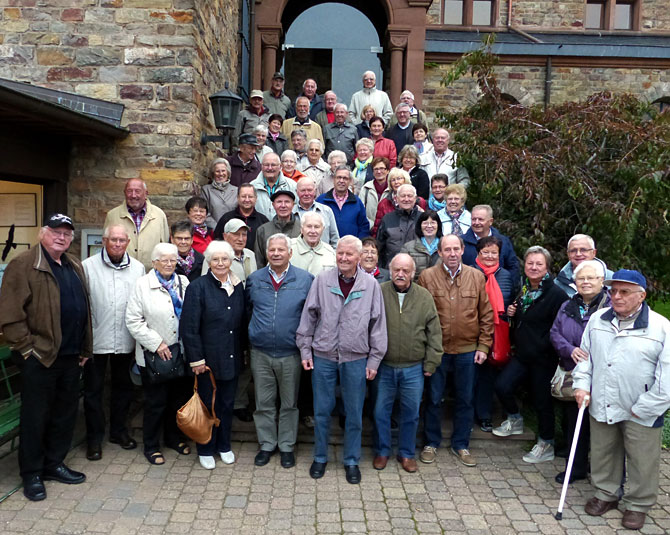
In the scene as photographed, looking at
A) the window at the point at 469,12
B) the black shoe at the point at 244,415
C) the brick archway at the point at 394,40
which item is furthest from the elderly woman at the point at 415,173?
the window at the point at 469,12

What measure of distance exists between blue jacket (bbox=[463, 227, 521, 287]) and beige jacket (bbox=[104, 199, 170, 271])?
295 cm

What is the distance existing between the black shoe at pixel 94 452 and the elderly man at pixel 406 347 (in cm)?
227

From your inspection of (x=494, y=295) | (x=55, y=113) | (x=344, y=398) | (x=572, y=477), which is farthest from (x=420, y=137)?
(x=572, y=477)

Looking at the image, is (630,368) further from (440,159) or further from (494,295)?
(440,159)

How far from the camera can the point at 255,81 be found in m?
12.0

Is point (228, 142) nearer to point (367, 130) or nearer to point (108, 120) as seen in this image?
point (108, 120)

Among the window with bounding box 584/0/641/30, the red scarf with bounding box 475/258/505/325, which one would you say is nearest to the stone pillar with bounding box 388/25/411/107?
the window with bounding box 584/0/641/30

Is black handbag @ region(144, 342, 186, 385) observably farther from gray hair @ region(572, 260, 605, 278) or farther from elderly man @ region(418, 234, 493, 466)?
gray hair @ region(572, 260, 605, 278)

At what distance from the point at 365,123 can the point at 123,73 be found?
373cm

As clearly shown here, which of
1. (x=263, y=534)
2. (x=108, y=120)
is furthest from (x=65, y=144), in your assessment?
(x=263, y=534)

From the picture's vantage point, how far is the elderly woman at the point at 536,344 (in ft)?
15.4

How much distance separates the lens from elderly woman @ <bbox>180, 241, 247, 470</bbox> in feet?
14.5

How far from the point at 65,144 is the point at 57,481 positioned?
368cm

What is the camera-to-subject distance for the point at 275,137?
26.3 ft
